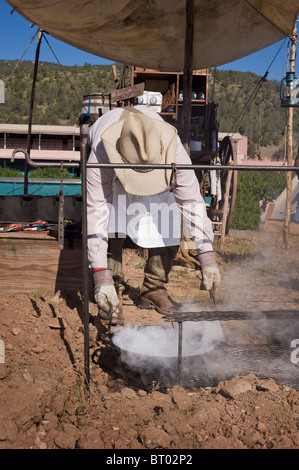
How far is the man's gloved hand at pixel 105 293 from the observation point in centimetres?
265

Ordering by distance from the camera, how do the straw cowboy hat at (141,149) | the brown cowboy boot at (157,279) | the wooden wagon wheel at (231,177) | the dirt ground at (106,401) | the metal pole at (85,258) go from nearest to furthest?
the dirt ground at (106,401)
the metal pole at (85,258)
the straw cowboy hat at (141,149)
the brown cowboy boot at (157,279)
the wooden wagon wheel at (231,177)

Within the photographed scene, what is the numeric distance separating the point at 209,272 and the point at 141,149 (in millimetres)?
948

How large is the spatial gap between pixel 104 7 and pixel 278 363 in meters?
4.16

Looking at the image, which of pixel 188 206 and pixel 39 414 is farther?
pixel 188 206

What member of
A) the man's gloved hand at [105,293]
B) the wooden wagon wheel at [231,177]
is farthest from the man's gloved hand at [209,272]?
the wooden wagon wheel at [231,177]

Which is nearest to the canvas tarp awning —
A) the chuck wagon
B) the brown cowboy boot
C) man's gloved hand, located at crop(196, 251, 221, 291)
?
the chuck wagon

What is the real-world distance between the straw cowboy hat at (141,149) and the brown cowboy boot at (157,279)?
1071 mm

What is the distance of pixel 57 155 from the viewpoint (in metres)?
24.4

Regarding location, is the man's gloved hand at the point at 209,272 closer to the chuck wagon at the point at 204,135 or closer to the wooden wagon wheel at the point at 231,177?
the chuck wagon at the point at 204,135

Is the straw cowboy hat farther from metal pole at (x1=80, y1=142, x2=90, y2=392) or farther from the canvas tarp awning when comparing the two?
the canvas tarp awning

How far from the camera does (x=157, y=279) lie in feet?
12.4

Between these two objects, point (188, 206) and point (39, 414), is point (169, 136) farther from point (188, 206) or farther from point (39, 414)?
point (39, 414)

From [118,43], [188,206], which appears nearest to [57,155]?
[118,43]
